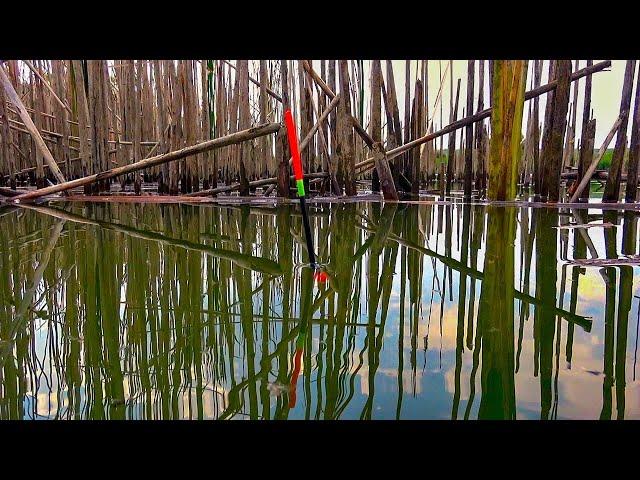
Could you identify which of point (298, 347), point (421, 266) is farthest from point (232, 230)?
point (298, 347)

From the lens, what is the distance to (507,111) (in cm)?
452

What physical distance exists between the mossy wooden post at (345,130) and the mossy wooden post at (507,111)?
1660 millimetres

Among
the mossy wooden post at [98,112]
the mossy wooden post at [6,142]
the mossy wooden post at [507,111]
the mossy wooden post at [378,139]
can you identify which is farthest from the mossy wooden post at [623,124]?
Result: the mossy wooden post at [6,142]

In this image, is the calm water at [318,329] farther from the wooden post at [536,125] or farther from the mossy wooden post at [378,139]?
the wooden post at [536,125]

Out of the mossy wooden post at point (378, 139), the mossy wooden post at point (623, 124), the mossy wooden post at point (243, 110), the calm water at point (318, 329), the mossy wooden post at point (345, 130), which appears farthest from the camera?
the mossy wooden post at point (243, 110)

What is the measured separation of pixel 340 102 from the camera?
5.77m

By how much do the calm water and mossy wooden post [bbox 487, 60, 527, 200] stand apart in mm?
2099

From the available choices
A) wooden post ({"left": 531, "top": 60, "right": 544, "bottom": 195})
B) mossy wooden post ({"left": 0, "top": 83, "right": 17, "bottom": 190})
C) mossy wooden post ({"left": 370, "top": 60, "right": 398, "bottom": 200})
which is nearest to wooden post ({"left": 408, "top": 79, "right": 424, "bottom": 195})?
mossy wooden post ({"left": 370, "top": 60, "right": 398, "bottom": 200})

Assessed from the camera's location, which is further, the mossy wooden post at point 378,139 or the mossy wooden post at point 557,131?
the mossy wooden post at point 378,139

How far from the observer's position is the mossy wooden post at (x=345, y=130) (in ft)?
18.3

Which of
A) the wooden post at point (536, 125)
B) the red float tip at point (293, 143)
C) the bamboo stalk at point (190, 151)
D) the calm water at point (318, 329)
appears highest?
the wooden post at point (536, 125)

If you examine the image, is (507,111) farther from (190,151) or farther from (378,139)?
(190,151)
